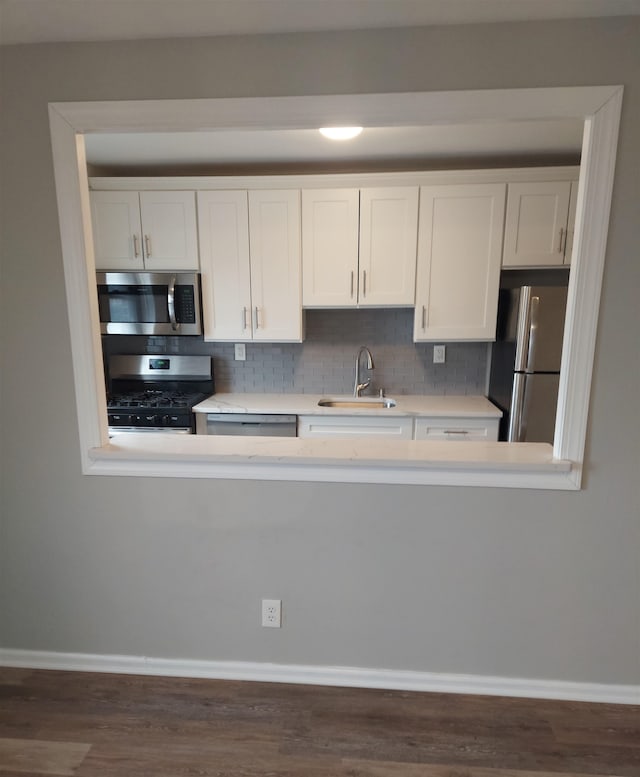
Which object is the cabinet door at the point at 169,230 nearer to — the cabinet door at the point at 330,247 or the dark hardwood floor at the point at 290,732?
the cabinet door at the point at 330,247

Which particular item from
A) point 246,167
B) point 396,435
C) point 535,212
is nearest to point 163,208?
point 246,167

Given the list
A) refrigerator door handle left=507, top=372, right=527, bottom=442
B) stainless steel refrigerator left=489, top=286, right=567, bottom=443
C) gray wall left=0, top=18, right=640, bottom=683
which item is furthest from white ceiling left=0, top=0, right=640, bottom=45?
refrigerator door handle left=507, top=372, right=527, bottom=442

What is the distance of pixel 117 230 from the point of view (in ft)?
9.42

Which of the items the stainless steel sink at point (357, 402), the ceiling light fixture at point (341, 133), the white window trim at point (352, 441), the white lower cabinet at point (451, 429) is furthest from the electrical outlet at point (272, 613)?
the ceiling light fixture at point (341, 133)

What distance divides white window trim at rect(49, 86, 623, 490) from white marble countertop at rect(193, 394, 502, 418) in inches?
45.3

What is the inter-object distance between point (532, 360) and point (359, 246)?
1.30 meters

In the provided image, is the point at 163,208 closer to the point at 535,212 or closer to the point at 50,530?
the point at 50,530

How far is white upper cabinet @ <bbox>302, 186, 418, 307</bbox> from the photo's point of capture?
9.11 ft

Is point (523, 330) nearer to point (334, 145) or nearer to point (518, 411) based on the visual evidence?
point (518, 411)

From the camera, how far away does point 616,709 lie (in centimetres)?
161

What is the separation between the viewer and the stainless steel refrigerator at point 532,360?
250 cm

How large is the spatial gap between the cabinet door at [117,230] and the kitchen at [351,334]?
0.02 meters

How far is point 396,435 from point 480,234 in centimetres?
140

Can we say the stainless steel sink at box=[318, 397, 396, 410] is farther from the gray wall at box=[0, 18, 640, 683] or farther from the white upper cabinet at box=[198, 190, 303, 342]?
the gray wall at box=[0, 18, 640, 683]
